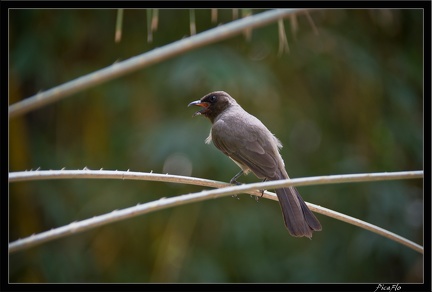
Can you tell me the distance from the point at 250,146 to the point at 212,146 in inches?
92.8

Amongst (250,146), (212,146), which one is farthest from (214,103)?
(212,146)

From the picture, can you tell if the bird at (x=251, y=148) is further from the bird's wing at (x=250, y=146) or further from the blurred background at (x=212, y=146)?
the blurred background at (x=212, y=146)

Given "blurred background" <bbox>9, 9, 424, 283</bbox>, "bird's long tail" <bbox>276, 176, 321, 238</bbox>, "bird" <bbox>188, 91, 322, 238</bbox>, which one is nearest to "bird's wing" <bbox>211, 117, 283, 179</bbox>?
"bird" <bbox>188, 91, 322, 238</bbox>

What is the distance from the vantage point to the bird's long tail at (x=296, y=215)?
2.65 metres

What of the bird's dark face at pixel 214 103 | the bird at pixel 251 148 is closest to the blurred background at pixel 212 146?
the bird's dark face at pixel 214 103

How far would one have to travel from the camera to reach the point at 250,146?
131 inches

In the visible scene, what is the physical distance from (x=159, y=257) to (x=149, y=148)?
117 cm

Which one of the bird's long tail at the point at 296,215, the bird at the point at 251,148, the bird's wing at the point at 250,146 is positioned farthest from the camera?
the bird's wing at the point at 250,146

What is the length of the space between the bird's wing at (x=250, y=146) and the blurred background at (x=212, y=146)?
2.07m

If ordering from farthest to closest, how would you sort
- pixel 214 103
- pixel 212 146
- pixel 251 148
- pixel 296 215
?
pixel 212 146 → pixel 214 103 → pixel 251 148 → pixel 296 215

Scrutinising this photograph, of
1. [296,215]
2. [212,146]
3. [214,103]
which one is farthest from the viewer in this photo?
[212,146]

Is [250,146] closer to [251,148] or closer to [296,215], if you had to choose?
[251,148]

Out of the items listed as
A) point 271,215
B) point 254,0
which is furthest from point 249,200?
point 254,0

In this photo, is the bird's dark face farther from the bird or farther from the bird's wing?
the bird's wing
